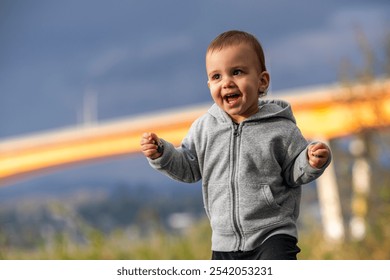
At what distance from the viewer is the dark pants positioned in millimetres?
1442

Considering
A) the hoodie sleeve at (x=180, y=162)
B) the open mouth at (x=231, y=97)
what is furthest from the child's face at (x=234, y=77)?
the hoodie sleeve at (x=180, y=162)

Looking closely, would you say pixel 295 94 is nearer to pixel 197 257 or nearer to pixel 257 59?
pixel 197 257

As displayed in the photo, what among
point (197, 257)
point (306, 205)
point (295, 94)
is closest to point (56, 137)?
point (295, 94)

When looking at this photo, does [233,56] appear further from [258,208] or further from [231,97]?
[258,208]

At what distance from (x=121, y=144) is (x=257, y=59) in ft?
14.8

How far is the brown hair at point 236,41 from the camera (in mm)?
1496

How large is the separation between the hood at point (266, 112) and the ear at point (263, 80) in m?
0.03

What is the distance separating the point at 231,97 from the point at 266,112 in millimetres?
75

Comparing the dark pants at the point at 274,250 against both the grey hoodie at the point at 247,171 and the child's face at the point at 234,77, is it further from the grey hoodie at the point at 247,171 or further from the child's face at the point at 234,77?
A: the child's face at the point at 234,77

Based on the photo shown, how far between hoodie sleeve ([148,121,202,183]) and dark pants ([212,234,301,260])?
16cm

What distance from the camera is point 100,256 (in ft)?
10.9

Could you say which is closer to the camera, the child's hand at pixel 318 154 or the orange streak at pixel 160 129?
the child's hand at pixel 318 154

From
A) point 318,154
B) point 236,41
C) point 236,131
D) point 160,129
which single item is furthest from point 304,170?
point 160,129
